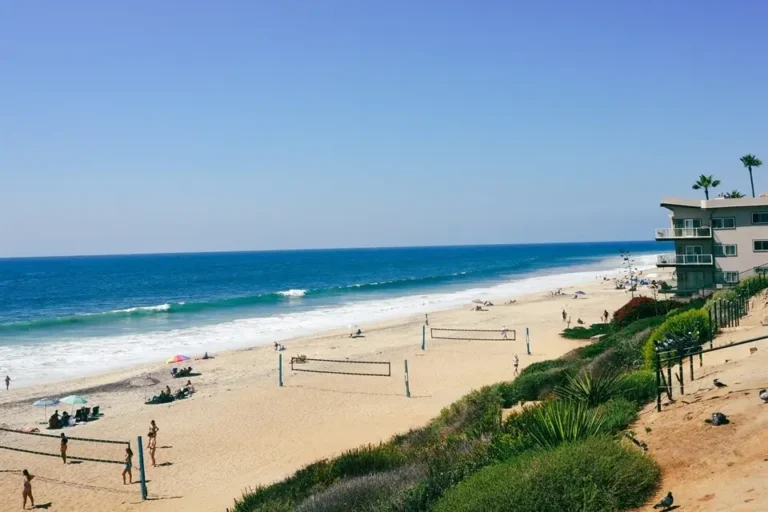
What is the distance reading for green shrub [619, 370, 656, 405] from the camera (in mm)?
10875

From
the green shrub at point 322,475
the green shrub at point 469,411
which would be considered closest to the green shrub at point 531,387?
the green shrub at point 469,411

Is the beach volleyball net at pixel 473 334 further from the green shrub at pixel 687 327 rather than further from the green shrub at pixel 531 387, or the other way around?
the green shrub at pixel 687 327

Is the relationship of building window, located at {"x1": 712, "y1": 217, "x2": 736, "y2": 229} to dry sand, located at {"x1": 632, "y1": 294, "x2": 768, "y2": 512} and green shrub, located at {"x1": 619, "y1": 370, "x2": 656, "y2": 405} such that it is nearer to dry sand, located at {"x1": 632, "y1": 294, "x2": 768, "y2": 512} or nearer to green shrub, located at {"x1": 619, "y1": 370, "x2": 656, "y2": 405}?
dry sand, located at {"x1": 632, "y1": 294, "x2": 768, "y2": 512}

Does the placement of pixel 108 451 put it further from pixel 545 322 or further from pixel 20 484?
pixel 545 322

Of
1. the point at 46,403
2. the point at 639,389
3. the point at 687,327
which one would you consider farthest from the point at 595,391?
the point at 46,403

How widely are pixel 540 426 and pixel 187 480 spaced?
1349 cm

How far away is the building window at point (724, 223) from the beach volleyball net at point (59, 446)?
37.0 metres

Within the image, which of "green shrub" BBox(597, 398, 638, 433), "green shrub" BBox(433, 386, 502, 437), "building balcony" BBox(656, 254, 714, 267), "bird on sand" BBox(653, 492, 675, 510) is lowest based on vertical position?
"green shrub" BBox(433, 386, 502, 437)

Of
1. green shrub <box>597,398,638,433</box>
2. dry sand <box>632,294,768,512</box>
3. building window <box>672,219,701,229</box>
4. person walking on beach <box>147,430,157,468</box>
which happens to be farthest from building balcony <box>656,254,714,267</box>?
person walking on beach <box>147,430,157,468</box>

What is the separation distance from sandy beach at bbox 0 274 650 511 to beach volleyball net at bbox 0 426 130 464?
0.08m

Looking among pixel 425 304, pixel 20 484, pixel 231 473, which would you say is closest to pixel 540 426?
pixel 231 473

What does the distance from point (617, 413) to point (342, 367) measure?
25.3 m

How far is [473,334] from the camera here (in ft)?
146

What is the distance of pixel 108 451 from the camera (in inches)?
843
